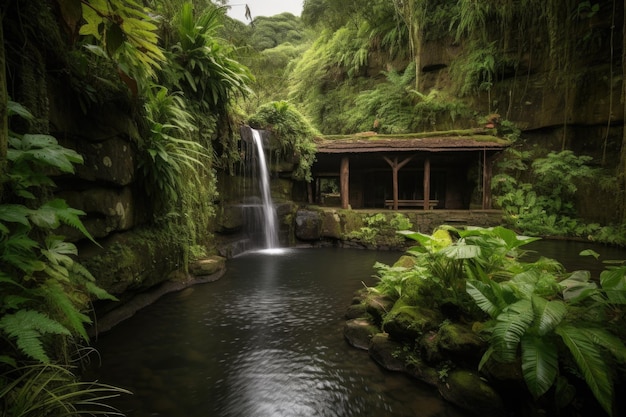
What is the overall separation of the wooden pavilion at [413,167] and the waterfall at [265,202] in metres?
2.70

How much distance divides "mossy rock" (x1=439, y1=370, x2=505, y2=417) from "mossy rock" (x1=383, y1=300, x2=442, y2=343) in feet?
2.05

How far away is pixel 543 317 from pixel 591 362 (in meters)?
0.40

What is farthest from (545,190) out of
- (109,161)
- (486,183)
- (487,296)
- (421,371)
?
(109,161)

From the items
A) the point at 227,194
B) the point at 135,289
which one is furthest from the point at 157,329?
the point at 227,194

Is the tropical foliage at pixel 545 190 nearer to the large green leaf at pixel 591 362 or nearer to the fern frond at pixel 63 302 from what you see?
the large green leaf at pixel 591 362

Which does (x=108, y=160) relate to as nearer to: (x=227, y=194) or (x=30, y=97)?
(x=30, y=97)

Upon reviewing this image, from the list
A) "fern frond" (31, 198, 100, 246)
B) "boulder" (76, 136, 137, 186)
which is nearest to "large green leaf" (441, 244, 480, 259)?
"fern frond" (31, 198, 100, 246)

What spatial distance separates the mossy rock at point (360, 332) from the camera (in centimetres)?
428

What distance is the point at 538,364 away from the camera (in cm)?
254

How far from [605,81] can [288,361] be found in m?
18.8

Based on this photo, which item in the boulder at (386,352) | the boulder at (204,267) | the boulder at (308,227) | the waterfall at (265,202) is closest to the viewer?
the boulder at (386,352)

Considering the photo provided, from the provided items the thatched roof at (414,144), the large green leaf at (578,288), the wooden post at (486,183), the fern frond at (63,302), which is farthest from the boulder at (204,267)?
the wooden post at (486,183)

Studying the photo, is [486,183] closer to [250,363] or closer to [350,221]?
[350,221]

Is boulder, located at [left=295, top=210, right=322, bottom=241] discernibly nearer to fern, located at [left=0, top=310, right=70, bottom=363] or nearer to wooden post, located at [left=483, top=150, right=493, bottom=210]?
wooden post, located at [left=483, top=150, right=493, bottom=210]
